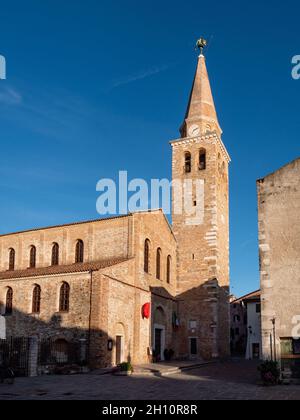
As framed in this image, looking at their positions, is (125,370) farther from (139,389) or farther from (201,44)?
(201,44)

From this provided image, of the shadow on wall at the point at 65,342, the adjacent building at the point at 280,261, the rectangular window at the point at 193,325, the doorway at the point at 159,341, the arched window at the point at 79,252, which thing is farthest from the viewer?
the rectangular window at the point at 193,325

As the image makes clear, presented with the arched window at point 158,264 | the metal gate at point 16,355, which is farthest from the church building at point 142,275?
the metal gate at point 16,355

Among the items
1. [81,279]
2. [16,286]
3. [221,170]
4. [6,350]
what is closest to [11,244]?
[16,286]

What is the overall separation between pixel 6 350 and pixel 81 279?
5.75 metres

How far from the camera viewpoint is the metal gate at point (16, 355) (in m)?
22.0

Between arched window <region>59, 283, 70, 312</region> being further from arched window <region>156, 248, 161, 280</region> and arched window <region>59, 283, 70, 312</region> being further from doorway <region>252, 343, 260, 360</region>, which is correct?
doorway <region>252, 343, 260, 360</region>

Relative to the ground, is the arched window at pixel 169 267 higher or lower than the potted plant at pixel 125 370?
higher

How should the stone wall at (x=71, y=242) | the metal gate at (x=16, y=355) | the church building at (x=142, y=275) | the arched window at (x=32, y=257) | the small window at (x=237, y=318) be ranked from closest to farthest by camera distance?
the metal gate at (x=16, y=355)
the church building at (x=142, y=275)
the stone wall at (x=71, y=242)
the arched window at (x=32, y=257)
the small window at (x=237, y=318)

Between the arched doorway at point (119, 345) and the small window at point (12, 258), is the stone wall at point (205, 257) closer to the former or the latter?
the arched doorway at point (119, 345)

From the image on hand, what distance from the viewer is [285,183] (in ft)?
65.2

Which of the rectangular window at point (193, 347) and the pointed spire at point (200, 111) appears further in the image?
the pointed spire at point (200, 111)

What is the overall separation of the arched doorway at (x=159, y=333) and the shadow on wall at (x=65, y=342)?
4.34 meters

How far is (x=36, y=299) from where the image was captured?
29.3 m
